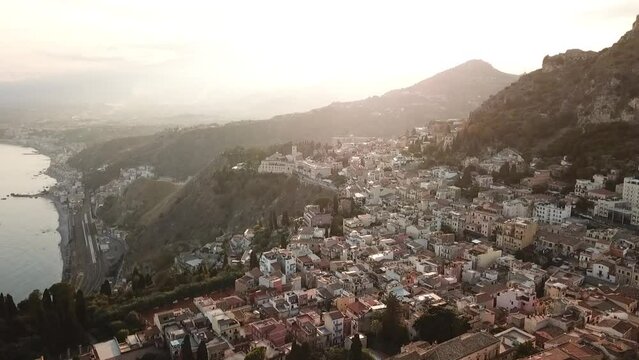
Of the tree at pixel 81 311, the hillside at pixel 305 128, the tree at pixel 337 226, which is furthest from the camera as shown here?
the hillside at pixel 305 128

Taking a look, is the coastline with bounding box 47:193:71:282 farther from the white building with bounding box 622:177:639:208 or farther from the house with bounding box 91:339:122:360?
the white building with bounding box 622:177:639:208

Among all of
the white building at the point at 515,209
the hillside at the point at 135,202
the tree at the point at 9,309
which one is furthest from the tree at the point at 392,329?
the hillside at the point at 135,202

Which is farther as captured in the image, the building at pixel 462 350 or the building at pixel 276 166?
the building at pixel 276 166

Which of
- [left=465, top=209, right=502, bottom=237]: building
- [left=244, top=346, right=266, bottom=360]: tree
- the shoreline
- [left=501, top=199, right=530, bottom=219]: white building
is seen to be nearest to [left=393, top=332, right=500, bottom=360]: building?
[left=244, top=346, right=266, bottom=360]: tree

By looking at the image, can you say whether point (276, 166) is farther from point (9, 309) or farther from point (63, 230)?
point (9, 309)

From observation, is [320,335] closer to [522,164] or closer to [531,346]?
[531,346]

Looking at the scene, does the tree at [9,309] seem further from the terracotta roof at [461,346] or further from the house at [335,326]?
the terracotta roof at [461,346]

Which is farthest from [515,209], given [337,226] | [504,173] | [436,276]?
[337,226]

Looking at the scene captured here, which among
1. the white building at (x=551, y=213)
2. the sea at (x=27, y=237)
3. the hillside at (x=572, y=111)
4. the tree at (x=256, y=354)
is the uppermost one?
the hillside at (x=572, y=111)
